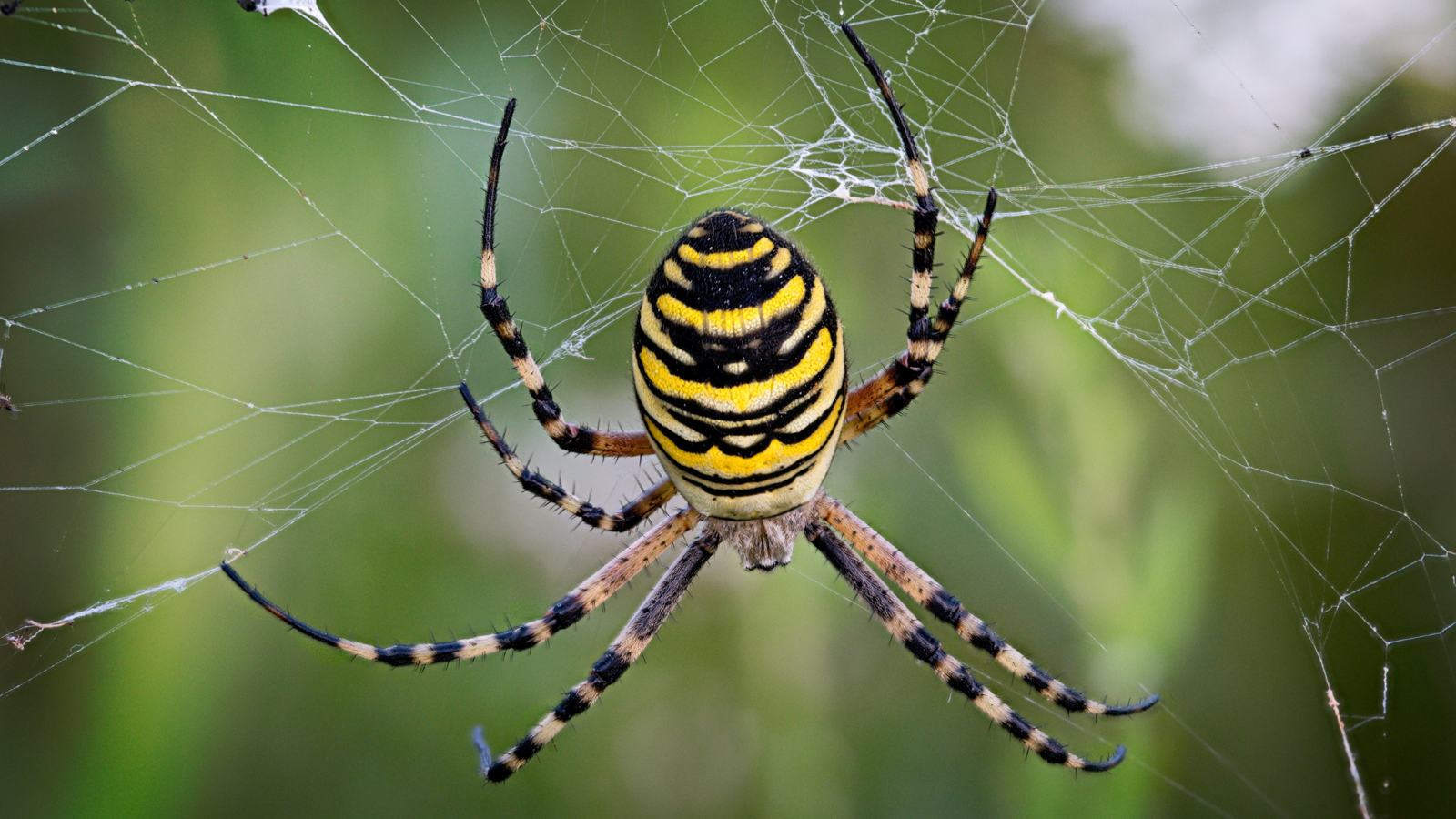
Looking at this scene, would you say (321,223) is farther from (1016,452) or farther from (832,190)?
(1016,452)

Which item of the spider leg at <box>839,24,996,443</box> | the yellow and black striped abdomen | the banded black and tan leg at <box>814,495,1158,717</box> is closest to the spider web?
the banded black and tan leg at <box>814,495,1158,717</box>

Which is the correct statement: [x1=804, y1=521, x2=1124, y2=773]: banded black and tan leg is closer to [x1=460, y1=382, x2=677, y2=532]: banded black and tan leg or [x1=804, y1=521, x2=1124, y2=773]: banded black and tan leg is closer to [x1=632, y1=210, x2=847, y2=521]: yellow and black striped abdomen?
[x1=460, y1=382, x2=677, y2=532]: banded black and tan leg

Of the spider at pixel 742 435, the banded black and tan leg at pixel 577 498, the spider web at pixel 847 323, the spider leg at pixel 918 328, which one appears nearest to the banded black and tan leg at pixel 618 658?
the spider at pixel 742 435

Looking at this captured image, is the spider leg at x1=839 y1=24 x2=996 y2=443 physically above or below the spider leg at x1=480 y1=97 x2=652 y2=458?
below

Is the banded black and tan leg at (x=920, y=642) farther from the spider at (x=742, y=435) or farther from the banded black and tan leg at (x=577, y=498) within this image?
the banded black and tan leg at (x=577, y=498)

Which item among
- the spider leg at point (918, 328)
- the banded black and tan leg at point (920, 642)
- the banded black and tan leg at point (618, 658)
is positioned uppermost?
the spider leg at point (918, 328)

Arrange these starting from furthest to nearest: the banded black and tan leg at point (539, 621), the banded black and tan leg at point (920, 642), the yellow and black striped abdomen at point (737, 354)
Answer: the banded black and tan leg at point (920, 642), the banded black and tan leg at point (539, 621), the yellow and black striped abdomen at point (737, 354)
